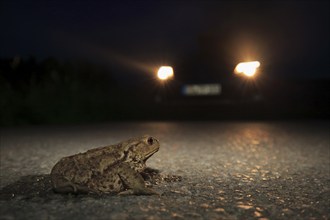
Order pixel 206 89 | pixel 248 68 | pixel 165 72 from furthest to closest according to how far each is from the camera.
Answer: pixel 206 89
pixel 165 72
pixel 248 68

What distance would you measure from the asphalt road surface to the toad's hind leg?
0.25 feet

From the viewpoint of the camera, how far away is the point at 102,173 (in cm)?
373

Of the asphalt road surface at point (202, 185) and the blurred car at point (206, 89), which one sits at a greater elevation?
the blurred car at point (206, 89)

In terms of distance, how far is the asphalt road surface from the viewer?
332 centimetres

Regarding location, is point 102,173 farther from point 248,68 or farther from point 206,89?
point 206,89

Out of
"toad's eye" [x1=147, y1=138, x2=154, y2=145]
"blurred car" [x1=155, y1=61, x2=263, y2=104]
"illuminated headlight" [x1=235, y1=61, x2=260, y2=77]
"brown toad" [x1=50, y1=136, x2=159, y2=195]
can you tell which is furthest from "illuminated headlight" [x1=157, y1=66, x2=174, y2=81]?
"blurred car" [x1=155, y1=61, x2=263, y2=104]

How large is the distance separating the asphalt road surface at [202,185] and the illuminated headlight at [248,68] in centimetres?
170

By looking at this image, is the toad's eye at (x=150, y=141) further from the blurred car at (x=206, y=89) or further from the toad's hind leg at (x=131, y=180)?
the blurred car at (x=206, y=89)

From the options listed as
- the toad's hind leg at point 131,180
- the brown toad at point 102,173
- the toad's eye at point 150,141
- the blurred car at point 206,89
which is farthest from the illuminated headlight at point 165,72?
the blurred car at point 206,89

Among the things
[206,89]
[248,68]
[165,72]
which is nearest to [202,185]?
[248,68]

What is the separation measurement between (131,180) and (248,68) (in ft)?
17.3

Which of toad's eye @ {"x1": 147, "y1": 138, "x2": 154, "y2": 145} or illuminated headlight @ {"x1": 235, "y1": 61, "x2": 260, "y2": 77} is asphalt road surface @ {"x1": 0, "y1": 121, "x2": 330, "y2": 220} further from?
illuminated headlight @ {"x1": 235, "y1": 61, "x2": 260, "y2": 77}

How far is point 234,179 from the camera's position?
15.8 feet

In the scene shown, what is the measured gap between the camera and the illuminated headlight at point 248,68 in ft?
26.7
